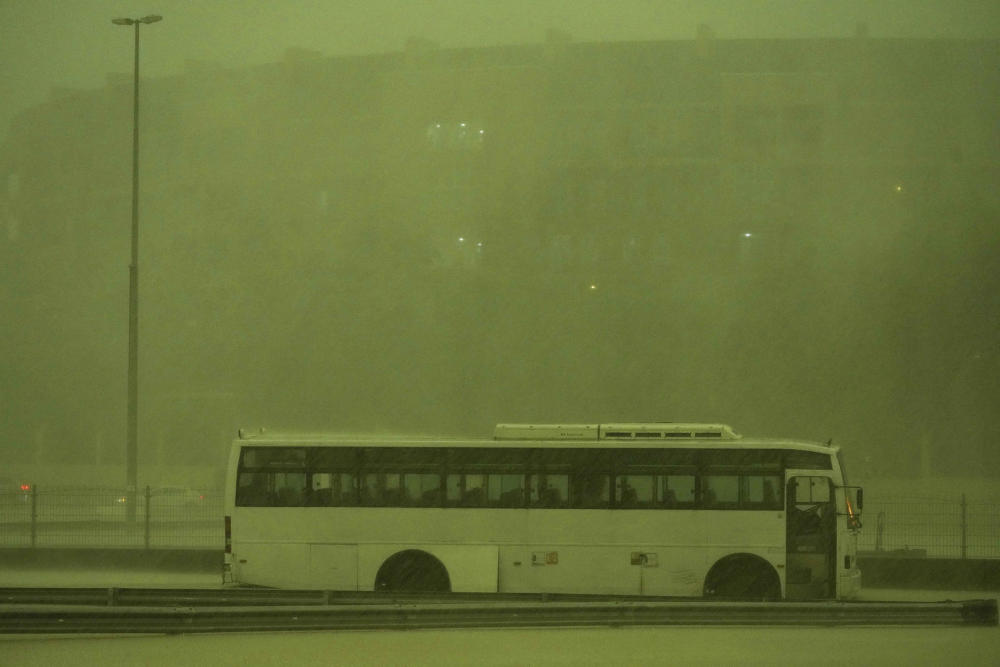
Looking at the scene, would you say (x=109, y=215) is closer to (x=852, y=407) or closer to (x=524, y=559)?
(x=852, y=407)

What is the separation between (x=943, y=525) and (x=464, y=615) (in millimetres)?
7756

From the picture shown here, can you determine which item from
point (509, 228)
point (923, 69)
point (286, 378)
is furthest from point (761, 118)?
point (286, 378)

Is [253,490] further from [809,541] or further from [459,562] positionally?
[809,541]

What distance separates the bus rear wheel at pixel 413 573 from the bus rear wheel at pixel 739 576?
9.25 ft

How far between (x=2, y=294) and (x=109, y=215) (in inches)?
181

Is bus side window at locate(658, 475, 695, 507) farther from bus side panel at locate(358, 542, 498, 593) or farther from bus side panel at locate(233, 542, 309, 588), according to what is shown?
bus side panel at locate(233, 542, 309, 588)

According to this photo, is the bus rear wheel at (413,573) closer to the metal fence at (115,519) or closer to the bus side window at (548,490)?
the bus side window at (548,490)

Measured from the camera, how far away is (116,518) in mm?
16047

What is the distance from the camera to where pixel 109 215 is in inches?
1527

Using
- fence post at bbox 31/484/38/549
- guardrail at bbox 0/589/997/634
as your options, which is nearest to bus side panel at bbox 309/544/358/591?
guardrail at bbox 0/589/997/634

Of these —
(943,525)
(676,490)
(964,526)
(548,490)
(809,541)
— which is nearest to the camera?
(809,541)

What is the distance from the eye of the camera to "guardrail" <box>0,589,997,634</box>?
8938 mm

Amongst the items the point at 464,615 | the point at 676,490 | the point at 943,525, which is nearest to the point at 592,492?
the point at 676,490

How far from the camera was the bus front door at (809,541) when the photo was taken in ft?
38.0
